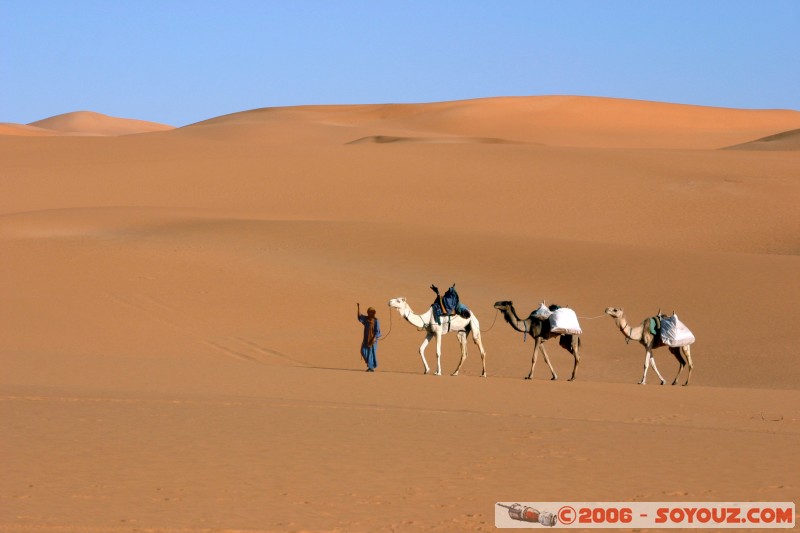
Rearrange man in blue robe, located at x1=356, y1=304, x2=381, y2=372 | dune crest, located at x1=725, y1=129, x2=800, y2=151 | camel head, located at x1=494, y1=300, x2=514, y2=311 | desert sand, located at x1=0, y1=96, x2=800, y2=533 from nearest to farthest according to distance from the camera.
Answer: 1. desert sand, located at x1=0, y1=96, x2=800, y2=533
2. man in blue robe, located at x1=356, y1=304, x2=381, y2=372
3. camel head, located at x1=494, y1=300, x2=514, y2=311
4. dune crest, located at x1=725, y1=129, x2=800, y2=151

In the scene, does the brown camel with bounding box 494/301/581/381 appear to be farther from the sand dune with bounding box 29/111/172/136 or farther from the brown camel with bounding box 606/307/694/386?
the sand dune with bounding box 29/111/172/136

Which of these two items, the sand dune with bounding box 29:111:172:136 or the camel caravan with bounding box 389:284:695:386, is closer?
the camel caravan with bounding box 389:284:695:386

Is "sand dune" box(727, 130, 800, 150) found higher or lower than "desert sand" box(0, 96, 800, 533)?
higher

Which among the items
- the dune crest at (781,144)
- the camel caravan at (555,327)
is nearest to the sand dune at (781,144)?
the dune crest at (781,144)

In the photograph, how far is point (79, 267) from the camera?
24.9 metres

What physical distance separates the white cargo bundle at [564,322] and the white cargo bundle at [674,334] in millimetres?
1271

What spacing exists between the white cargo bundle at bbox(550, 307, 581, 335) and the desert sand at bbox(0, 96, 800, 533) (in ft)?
2.57

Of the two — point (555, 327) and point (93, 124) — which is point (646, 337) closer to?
point (555, 327)

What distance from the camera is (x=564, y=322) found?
1664cm

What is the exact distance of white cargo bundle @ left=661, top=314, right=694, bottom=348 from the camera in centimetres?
1666

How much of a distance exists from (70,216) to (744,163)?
24.9 meters

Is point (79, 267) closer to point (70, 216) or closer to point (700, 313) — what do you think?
point (70, 216)
